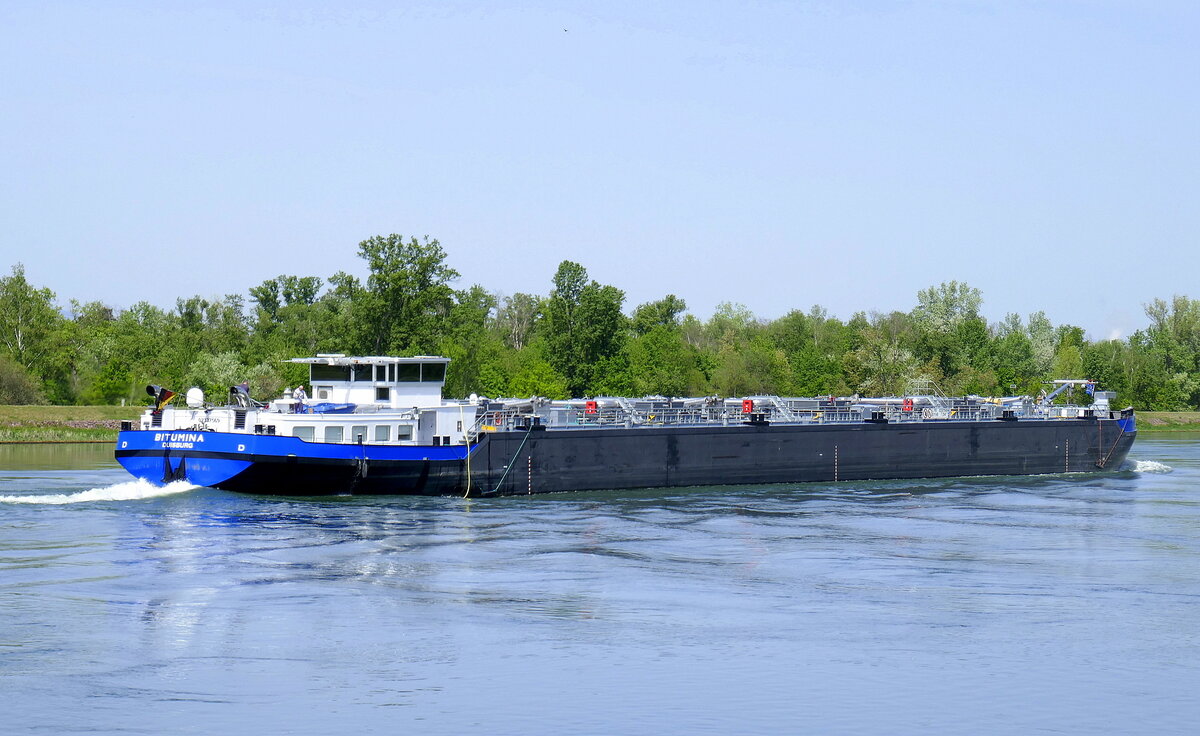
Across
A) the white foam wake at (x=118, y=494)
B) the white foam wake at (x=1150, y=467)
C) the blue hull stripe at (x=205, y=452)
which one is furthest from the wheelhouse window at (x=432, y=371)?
the white foam wake at (x=1150, y=467)

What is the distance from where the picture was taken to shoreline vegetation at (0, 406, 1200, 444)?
8712 centimetres

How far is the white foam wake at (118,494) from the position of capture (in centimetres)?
4121

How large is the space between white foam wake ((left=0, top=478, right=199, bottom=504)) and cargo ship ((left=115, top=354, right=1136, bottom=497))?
38 cm

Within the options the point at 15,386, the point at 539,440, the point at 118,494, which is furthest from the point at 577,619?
the point at 15,386

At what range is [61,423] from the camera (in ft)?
302

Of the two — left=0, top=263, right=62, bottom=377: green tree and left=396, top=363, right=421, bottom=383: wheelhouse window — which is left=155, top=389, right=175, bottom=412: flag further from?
left=0, top=263, right=62, bottom=377: green tree

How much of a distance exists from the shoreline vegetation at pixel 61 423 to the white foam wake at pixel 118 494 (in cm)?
4688

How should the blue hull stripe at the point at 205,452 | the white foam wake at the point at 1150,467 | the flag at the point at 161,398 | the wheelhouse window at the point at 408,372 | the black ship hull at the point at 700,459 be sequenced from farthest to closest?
the white foam wake at the point at 1150,467 < the wheelhouse window at the point at 408,372 < the flag at the point at 161,398 < the black ship hull at the point at 700,459 < the blue hull stripe at the point at 205,452

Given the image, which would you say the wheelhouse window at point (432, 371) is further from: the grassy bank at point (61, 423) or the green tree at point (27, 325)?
the green tree at point (27, 325)

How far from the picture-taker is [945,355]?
126 metres

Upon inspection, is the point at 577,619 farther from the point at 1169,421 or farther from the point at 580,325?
the point at 1169,421

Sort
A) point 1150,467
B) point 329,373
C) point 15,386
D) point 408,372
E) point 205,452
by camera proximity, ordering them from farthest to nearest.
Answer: point 15,386 → point 1150,467 → point 329,373 → point 408,372 → point 205,452

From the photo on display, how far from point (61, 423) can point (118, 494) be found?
55.4 m

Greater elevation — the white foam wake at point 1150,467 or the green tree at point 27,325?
the green tree at point 27,325
